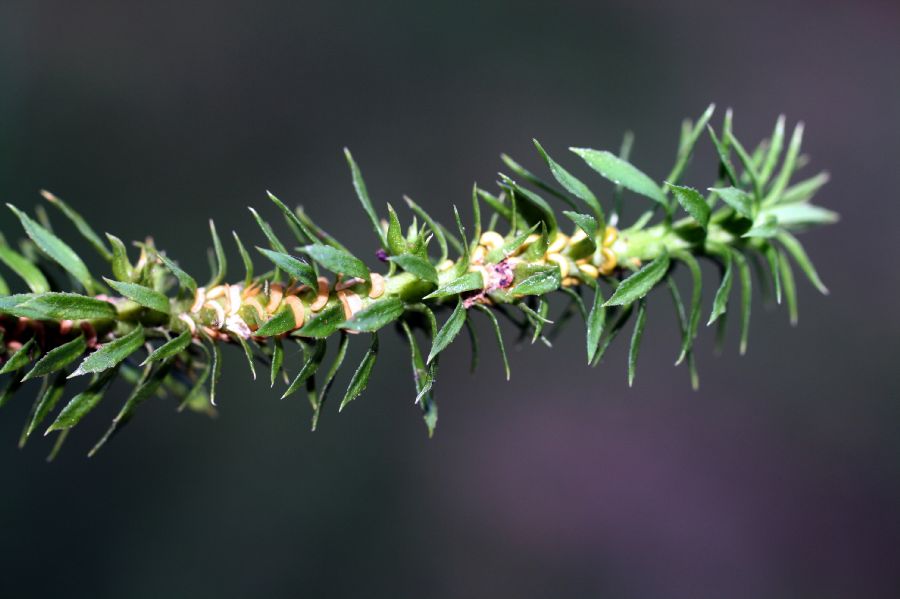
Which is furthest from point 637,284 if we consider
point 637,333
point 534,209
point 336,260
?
point 336,260

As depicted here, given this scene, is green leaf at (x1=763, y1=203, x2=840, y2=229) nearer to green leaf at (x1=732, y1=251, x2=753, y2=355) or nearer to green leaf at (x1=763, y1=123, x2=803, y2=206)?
green leaf at (x1=763, y1=123, x2=803, y2=206)

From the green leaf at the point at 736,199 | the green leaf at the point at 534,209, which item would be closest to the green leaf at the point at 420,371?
the green leaf at the point at 534,209

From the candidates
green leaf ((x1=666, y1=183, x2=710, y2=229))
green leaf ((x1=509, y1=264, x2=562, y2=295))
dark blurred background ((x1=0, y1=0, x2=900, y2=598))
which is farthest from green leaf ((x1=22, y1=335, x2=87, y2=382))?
dark blurred background ((x1=0, y1=0, x2=900, y2=598))

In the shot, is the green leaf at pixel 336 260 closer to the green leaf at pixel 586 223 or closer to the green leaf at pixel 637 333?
the green leaf at pixel 586 223

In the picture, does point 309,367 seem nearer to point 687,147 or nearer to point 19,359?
point 19,359

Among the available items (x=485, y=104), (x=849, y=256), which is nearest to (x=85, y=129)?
(x=485, y=104)
